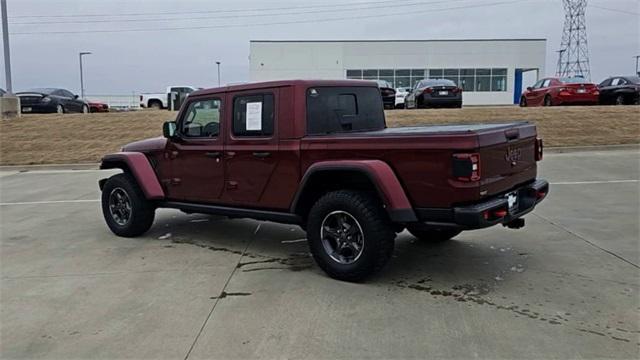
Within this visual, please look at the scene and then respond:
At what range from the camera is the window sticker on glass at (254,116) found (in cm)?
571

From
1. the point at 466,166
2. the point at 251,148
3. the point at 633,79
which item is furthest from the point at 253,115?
the point at 633,79

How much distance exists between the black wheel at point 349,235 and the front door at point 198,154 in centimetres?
146

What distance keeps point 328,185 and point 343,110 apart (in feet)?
3.07

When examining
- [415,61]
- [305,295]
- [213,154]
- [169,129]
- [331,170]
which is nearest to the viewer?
[305,295]

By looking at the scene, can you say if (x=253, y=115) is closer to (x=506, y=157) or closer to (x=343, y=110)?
(x=343, y=110)

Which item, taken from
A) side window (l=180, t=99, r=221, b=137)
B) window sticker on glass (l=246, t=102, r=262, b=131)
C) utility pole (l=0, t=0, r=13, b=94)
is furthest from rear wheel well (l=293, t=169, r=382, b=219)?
utility pole (l=0, t=0, r=13, b=94)

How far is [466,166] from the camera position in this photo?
4328 mm

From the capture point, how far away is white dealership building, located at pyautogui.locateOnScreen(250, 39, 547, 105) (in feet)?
172

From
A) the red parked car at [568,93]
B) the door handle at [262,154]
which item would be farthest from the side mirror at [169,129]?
the red parked car at [568,93]

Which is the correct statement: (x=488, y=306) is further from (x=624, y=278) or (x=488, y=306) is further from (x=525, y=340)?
(x=624, y=278)

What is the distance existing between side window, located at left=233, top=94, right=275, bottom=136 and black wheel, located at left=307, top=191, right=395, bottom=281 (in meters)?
1.04

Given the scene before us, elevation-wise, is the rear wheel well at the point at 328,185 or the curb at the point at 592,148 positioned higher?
the rear wheel well at the point at 328,185

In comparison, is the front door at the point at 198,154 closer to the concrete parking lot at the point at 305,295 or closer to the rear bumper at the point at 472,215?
the concrete parking lot at the point at 305,295

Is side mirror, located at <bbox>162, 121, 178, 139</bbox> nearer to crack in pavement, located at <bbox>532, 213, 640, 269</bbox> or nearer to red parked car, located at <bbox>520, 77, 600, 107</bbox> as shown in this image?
crack in pavement, located at <bbox>532, 213, 640, 269</bbox>
